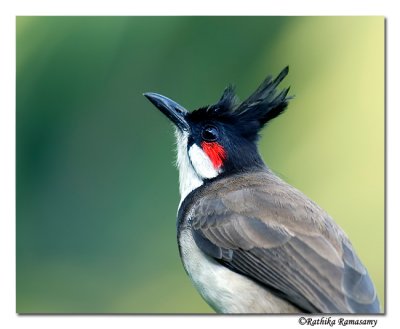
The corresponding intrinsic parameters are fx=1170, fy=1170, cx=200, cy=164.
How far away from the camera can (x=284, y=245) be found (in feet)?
18.8

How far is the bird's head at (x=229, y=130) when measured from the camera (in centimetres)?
625

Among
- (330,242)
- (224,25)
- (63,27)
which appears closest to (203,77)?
(224,25)

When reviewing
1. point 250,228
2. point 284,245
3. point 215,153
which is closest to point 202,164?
point 215,153

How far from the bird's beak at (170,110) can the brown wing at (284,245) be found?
46cm

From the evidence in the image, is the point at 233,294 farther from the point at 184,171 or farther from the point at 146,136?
the point at 146,136

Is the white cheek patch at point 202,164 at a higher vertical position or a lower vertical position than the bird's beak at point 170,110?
lower

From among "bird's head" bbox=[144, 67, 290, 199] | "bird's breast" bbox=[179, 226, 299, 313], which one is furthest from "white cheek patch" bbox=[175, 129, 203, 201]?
"bird's breast" bbox=[179, 226, 299, 313]

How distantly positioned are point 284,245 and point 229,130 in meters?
0.87

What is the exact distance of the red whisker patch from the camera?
632cm

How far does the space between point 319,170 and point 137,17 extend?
1.32m

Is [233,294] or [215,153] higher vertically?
[215,153]

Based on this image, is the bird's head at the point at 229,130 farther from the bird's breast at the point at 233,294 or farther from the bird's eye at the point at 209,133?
the bird's breast at the point at 233,294

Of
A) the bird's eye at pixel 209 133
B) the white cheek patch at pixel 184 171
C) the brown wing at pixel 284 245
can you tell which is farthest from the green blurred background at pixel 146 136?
the brown wing at pixel 284 245

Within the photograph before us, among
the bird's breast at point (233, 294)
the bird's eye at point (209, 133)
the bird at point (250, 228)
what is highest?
the bird's eye at point (209, 133)
